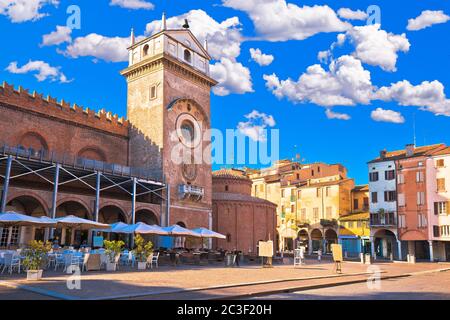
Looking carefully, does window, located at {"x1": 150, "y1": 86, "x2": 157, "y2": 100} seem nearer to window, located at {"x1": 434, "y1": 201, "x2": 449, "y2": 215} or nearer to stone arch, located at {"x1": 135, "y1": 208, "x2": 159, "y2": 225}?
stone arch, located at {"x1": 135, "y1": 208, "x2": 159, "y2": 225}

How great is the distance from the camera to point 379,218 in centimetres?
4950

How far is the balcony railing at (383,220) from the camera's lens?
4828 cm

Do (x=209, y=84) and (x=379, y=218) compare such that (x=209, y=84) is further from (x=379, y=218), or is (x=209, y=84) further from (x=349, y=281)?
(x=349, y=281)

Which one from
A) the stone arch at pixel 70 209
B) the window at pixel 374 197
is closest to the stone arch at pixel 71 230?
the stone arch at pixel 70 209

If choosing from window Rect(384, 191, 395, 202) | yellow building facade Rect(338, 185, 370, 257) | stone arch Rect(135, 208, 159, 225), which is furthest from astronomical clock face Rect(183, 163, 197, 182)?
window Rect(384, 191, 395, 202)

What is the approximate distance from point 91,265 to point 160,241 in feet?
54.9

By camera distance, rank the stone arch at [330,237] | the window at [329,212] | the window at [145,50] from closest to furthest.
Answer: the window at [145,50], the window at [329,212], the stone arch at [330,237]

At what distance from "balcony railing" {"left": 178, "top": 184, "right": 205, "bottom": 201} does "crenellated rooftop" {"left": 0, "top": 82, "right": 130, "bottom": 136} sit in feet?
24.3

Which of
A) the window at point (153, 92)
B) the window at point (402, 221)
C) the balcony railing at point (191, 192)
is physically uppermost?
the window at point (153, 92)

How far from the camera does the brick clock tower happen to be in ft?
124

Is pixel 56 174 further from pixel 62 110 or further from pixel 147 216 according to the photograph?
pixel 147 216

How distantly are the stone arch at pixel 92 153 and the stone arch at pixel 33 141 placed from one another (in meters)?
3.20

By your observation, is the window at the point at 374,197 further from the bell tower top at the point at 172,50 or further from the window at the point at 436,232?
the bell tower top at the point at 172,50
